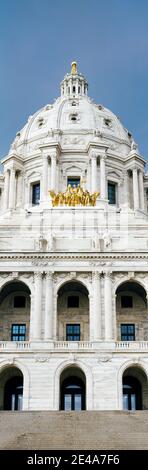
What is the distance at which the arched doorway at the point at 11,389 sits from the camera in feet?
186

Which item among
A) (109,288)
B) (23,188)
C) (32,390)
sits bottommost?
(32,390)

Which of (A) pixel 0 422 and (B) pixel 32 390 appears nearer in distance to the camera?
(A) pixel 0 422

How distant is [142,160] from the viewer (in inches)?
3656

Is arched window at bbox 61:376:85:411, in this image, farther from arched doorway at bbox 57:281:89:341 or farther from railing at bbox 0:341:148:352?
arched doorway at bbox 57:281:89:341

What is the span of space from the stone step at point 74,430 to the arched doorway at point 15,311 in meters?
15.8

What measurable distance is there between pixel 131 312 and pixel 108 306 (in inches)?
186

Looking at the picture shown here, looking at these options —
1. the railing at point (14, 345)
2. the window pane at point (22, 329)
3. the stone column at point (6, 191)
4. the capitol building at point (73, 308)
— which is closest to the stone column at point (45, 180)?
the capitol building at point (73, 308)

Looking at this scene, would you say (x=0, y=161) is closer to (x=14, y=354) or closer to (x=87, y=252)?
(x=87, y=252)

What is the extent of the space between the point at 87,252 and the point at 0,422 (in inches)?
809

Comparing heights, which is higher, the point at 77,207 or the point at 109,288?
the point at 77,207

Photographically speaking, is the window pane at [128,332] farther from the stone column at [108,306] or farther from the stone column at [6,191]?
the stone column at [6,191]

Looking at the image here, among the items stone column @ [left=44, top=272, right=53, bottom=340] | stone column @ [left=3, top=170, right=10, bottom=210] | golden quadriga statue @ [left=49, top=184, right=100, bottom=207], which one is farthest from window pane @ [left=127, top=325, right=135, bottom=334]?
stone column @ [left=3, top=170, right=10, bottom=210]

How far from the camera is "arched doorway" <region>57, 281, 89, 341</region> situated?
61.1m

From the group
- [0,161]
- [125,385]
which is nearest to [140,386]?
[125,385]
